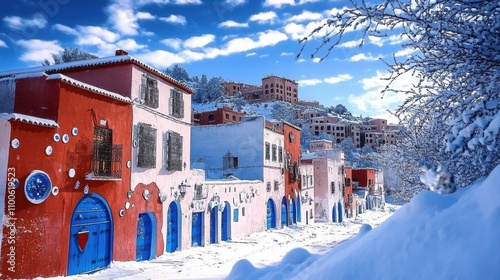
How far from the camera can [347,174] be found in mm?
46250

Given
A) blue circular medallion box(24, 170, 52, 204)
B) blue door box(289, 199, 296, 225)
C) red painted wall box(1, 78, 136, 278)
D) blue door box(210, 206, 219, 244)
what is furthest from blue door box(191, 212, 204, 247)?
blue door box(289, 199, 296, 225)

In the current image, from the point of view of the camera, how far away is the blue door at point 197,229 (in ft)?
62.5

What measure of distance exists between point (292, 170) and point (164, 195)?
1615cm

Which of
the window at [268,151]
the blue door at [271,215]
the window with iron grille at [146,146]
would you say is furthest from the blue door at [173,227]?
the blue door at [271,215]

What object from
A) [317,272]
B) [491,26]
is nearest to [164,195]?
[317,272]

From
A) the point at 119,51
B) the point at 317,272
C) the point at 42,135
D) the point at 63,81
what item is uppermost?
the point at 119,51

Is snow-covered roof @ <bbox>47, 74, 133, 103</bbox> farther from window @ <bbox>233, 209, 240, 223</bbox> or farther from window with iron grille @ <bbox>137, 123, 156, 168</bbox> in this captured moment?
window @ <bbox>233, 209, 240, 223</bbox>

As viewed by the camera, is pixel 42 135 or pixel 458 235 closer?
pixel 458 235

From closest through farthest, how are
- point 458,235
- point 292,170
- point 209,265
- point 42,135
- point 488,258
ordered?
point 488,258 → point 458,235 → point 42,135 → point 209,265 → point 292,170

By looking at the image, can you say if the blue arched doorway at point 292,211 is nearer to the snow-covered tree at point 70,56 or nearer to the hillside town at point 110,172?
the hillside town at point 110,172

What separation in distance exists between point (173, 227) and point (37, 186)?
8120 millimetres

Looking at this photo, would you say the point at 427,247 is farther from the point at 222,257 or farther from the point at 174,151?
the point at 174,151

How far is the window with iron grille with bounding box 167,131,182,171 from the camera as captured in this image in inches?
679

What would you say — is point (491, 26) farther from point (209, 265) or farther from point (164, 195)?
point (164, 195)
